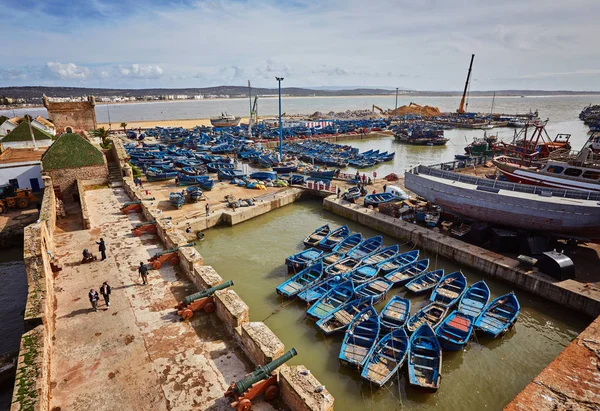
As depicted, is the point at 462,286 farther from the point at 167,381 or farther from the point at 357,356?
the point at 167,381

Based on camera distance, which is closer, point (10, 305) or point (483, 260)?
point (10, 305)

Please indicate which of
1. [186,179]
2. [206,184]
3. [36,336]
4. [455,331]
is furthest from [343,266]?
[186,179]

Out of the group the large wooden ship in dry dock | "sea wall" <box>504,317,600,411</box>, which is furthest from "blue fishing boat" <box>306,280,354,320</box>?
the large wooden ship in dry dock

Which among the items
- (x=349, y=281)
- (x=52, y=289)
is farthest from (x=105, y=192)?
(x=349, y=281)

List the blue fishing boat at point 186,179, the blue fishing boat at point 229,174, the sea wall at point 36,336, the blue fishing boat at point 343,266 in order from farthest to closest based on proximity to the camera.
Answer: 1. the blue fishing boat at point 229,174
2. the blue fishing boat at point 186,179
3. the blue fishing boat at point 343,266
4. the sea wall at point 36,336

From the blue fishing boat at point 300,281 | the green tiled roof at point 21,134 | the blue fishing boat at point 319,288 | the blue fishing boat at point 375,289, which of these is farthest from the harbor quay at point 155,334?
the green tiled roof at point 21,134

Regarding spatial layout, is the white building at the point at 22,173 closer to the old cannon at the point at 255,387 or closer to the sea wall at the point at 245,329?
the sea wall at the point at 245,329

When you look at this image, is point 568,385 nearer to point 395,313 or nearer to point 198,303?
Answer: point 395,313
